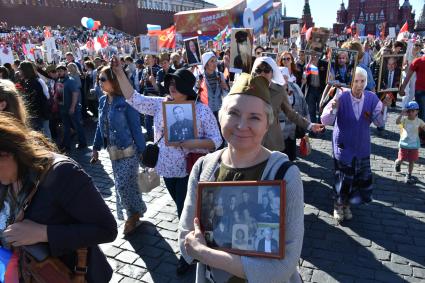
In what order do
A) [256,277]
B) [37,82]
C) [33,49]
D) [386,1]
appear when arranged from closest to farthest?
1. [256,277]
2. [37,82]
3. [33,49]
4. [386,1]

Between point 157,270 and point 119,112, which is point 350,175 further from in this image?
point 119,112

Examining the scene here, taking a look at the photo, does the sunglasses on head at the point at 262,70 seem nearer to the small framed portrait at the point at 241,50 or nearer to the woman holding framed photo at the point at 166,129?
the woman holding framed photo at the point at 166,129

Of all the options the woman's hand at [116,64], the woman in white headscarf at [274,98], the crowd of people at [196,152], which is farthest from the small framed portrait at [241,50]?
the woman's hand at [116,64]

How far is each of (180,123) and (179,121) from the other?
0.02 m

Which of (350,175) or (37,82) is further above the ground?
(37,82)

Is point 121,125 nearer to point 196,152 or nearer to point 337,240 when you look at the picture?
point 196,152

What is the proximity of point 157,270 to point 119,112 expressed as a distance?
5.90 ft

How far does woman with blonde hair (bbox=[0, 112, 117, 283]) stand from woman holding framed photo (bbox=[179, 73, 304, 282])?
1.64ft

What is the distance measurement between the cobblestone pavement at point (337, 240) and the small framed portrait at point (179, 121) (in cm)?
143

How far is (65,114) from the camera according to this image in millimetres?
8438

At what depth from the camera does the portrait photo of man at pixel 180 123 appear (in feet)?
11.4

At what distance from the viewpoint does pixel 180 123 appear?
11.4 feet

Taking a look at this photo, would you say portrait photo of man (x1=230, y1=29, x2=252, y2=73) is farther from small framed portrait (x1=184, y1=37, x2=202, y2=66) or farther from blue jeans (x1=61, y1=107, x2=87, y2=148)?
blue jeans (x1=61, y1=107, x2=87, y2=148)

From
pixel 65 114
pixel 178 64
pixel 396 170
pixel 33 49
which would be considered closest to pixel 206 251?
pixel 396 170
